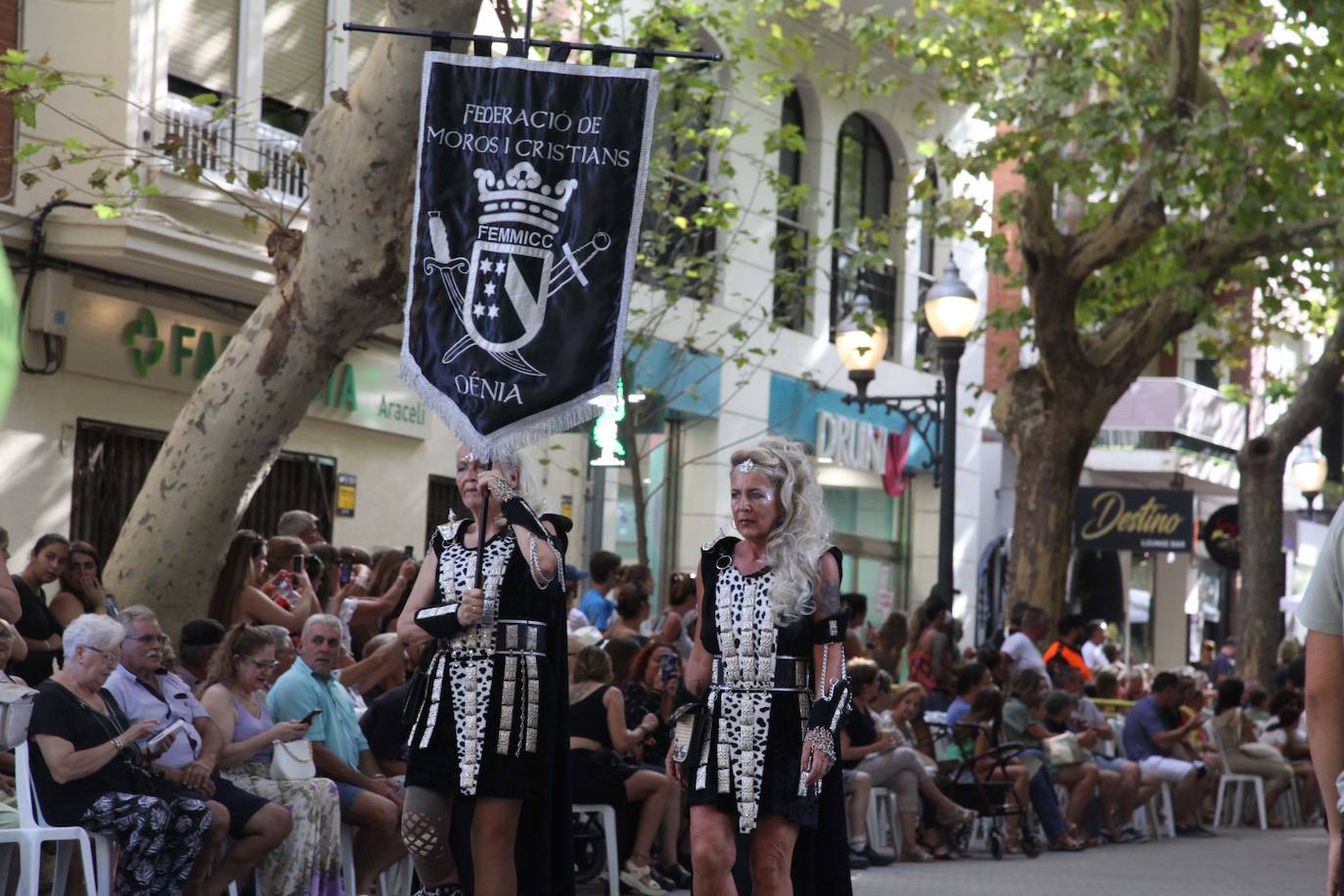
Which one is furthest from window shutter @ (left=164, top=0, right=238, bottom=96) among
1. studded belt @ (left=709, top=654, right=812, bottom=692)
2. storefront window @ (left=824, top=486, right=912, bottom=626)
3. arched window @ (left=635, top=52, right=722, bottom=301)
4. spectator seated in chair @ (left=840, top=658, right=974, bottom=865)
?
storefront window @ (left=824, top=486, right=912, bottom=626)

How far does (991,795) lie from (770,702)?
872cm

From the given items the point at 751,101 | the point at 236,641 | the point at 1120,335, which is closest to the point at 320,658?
the point at 236,641

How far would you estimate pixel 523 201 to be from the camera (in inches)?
323

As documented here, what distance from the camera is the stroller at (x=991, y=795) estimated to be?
15366 millimetres

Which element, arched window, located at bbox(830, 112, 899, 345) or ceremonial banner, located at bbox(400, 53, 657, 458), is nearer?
ceremonial banner, located at bbox(400, 53, 657, 458)

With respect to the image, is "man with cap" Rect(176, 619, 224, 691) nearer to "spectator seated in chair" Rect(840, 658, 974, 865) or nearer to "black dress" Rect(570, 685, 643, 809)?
"black dress" Rect(570, 685, 643, 809)

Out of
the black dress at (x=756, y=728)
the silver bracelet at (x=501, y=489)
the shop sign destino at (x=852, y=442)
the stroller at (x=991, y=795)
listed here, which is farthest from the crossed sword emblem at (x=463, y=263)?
the shop sign destino at (x=852, y=442)

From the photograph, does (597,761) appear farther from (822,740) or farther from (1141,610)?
(1141,610)

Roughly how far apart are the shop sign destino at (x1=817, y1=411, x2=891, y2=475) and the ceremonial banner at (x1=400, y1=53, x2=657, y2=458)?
18.8m

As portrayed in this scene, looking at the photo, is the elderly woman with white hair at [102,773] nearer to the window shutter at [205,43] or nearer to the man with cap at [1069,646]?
the window shutter at [205,43]

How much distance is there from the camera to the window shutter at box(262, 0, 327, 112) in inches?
706

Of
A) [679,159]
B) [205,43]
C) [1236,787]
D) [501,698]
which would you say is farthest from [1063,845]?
[501,698]

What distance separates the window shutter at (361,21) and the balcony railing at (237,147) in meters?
1.27

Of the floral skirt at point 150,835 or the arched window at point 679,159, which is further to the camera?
the arched window at point 679,159
